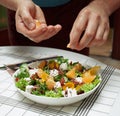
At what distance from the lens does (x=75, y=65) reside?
0.95m

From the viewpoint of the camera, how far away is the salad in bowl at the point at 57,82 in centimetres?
73

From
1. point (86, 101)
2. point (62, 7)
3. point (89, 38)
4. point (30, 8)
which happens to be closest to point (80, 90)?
point (86, 101)

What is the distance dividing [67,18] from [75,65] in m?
0.62

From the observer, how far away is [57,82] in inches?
32.0

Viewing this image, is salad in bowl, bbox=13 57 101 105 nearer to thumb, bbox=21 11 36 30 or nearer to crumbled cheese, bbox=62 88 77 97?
crumbled cheese, bbox=62 88 77 97

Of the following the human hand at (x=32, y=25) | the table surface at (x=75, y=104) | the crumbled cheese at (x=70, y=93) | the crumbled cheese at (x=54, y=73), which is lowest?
the table surface at (x=75, y=104)

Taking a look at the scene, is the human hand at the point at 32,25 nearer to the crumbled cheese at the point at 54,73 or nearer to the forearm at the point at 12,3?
the forearm at the point at 12,3

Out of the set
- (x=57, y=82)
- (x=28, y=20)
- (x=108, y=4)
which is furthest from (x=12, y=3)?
(x=57, y=82)

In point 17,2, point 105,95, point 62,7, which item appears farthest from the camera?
point 62,7

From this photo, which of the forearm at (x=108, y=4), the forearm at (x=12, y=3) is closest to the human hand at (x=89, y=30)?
the forearm at (x=108, y=4)

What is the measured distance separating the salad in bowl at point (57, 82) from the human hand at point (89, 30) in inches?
3.6

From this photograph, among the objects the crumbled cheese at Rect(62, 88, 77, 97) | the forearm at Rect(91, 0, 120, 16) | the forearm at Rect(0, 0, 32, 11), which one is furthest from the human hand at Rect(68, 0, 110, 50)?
the forearm at Rect(0, 0, 32, 11)

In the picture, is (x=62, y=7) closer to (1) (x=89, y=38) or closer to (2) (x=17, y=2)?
(2) (x=17, y=2)

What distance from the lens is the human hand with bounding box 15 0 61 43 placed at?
0.94m
